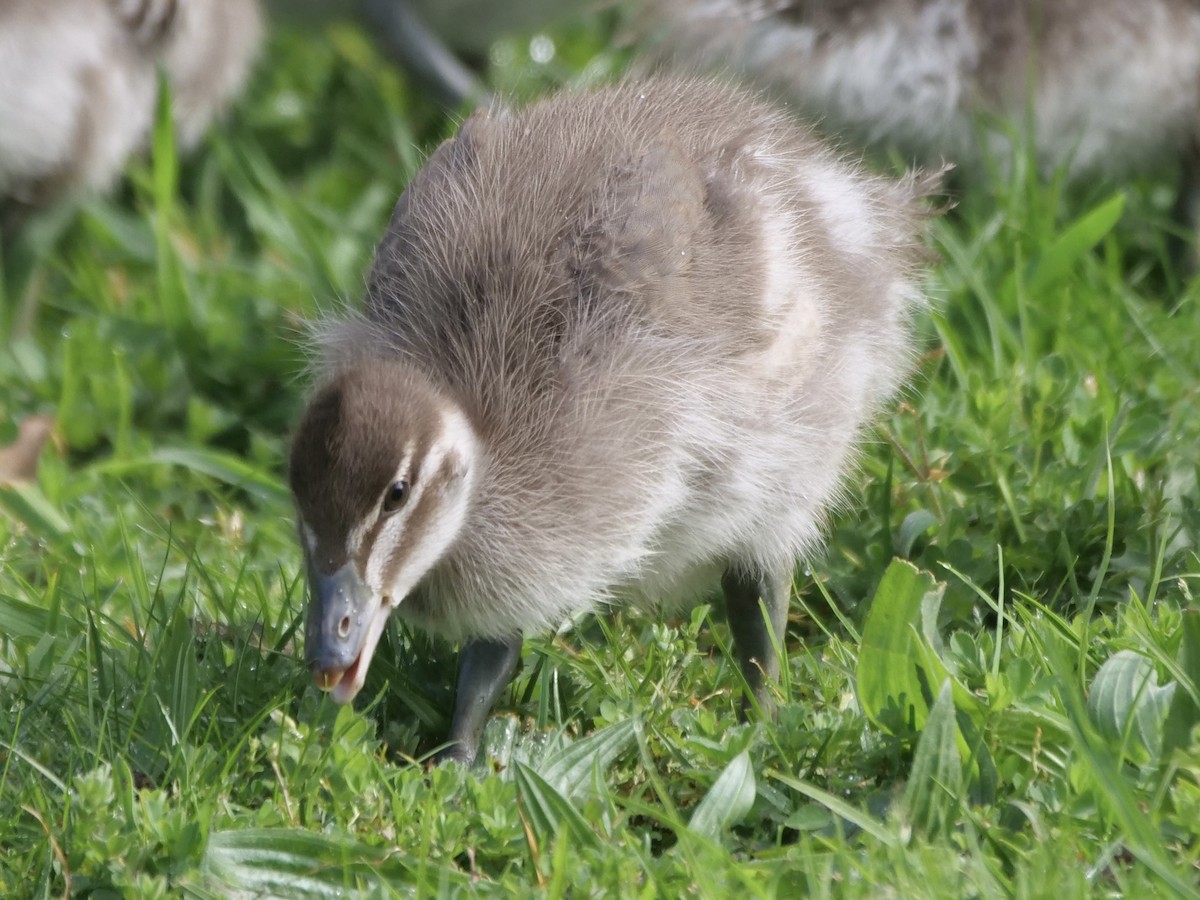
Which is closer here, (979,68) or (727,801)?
(727,801)

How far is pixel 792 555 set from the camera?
2.86 meters

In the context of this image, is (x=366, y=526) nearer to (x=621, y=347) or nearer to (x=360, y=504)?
(x=360, y=504)

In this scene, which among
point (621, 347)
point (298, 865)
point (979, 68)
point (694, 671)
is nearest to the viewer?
point (298, 865)

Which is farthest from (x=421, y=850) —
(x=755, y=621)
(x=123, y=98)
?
(x=123, y=98)

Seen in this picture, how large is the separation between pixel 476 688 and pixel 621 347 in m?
0.58

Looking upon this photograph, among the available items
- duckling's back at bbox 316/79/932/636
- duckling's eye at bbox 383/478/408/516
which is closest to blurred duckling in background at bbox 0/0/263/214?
duckling's back at bbox 316/79/932/636

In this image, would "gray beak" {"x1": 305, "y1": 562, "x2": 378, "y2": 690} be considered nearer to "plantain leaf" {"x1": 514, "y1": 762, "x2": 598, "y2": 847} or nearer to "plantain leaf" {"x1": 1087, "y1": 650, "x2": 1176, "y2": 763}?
"plantain leaf" {"x1": 514, "y1": 762, "x2": 598, "y2": 847}

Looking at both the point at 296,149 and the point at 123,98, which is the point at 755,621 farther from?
the point at 296,149

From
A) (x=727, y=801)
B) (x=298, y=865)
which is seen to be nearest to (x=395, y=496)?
(x=298, y=865)

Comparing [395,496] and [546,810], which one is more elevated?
[395,496]

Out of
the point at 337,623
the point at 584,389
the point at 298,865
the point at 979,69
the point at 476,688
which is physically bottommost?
the point at 298,865

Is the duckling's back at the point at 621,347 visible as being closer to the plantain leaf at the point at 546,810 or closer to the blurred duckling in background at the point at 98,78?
the plantain leaf at the point at 546,810

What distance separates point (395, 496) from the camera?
231 cm

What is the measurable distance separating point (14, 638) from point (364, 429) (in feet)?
3.21
